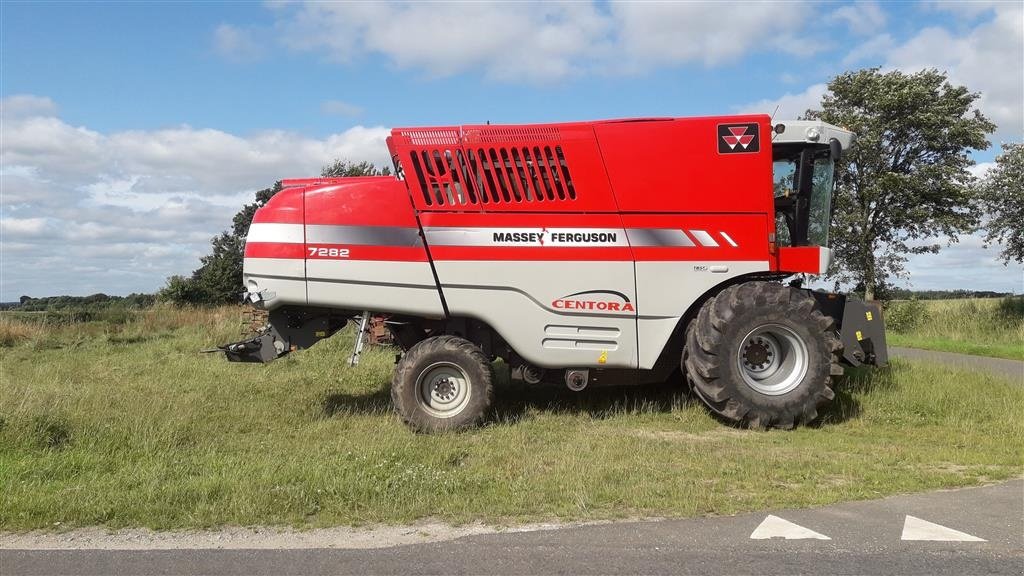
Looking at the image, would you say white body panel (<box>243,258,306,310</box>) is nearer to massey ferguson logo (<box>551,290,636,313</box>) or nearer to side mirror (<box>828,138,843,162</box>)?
massey ferguson logo (<box>551,290,636,313</box>)

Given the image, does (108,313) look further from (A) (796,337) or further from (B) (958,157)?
(B) (958,157)

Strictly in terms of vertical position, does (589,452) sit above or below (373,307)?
below

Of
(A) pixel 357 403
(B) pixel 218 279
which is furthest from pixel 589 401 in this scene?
(B) pixel 218 279

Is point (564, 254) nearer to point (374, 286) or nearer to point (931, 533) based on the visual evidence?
point (374, 286)

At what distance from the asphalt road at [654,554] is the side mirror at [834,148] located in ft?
15.2

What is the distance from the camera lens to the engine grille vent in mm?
7629

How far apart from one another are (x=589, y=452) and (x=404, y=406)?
6.98 ft

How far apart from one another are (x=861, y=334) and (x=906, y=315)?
16.6 m

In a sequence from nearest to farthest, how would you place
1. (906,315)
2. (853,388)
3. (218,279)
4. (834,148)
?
(834,148)
(853,388)
(906,315)
(218,279)

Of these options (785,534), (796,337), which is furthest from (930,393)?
(785,534)

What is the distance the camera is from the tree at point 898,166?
23.5m

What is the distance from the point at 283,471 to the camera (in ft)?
18.6

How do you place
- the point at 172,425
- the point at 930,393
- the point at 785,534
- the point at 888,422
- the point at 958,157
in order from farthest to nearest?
the point at 958,157
the point at 930,393
the point at 888,422
the point at 172,425
the point at 785,534

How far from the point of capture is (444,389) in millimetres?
7824
